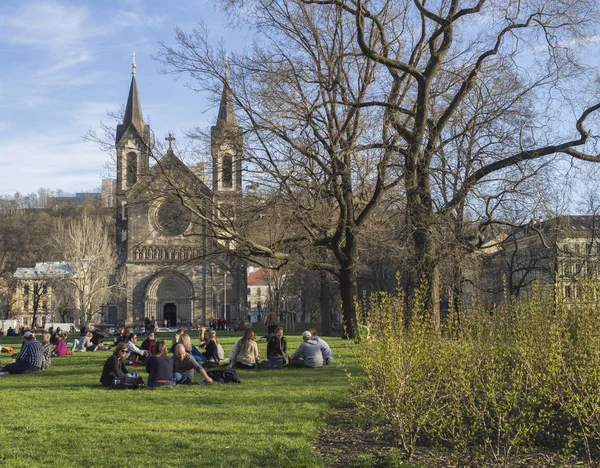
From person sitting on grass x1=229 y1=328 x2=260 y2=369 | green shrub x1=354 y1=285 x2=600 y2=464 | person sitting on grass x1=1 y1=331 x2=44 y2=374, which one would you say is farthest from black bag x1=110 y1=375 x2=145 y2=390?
green shrub x1=354 y1=285 x2=600 y2=464

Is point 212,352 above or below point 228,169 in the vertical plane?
below

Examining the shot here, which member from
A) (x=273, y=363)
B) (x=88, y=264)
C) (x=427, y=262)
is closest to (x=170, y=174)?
(x=273, y=363)

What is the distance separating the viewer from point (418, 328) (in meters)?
9.19

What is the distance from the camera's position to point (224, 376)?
1402 centimetres

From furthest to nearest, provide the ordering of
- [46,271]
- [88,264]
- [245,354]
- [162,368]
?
[46,271], [88,264], [245,354], [162,368]

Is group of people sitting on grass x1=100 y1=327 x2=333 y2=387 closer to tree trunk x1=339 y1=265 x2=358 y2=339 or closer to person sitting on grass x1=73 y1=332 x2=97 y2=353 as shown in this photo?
person sitting on grass x1=73 y1=332 x2=97 y2=353

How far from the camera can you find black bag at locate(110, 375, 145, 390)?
1305 centimetres

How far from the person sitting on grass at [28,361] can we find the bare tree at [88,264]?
125ft

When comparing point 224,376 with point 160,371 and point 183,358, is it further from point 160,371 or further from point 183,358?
point 160,371

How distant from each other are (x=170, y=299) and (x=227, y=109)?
43.1 meters

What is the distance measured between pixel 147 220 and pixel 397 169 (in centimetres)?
4182

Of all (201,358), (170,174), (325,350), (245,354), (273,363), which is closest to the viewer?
(245,354)

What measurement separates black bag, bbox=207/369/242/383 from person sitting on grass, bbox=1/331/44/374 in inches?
191

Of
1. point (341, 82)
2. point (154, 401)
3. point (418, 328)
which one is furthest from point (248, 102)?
point (418, 328)
